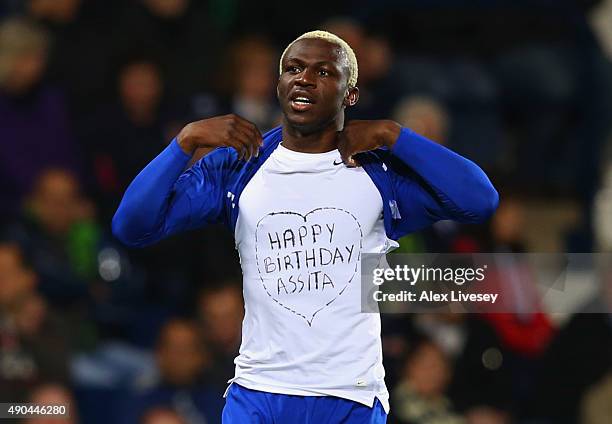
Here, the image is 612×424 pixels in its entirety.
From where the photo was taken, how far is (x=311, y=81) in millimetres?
4363

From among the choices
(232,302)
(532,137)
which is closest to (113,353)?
(232,302)

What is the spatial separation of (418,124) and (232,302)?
173 cm

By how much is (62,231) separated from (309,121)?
3616mm

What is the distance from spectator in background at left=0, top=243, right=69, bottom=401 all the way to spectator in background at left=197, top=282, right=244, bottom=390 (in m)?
0.73

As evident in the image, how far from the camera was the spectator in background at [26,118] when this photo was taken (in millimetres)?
7883

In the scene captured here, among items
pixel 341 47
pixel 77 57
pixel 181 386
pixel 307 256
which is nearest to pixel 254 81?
pixel 77 57

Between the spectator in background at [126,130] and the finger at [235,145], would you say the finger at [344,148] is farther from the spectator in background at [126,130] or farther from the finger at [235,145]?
the spectator in background at [126,130]

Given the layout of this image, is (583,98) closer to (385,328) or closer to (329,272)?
(385,328)

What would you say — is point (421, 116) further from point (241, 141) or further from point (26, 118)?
point (241, 141)

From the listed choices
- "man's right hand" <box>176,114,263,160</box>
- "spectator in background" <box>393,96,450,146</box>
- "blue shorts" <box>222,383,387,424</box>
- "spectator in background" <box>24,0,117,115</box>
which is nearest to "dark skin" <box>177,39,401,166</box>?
"man's right hand" <box>176,114,263,160</box>

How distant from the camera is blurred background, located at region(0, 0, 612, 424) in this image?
7355mm

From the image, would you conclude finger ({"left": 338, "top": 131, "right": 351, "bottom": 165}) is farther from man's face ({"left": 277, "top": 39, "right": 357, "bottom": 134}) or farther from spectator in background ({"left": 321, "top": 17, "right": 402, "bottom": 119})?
spectator in background ({"left": 321, "top": 17, "right": 402, "bottom": 119})

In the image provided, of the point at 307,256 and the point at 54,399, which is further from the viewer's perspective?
the point at 54,399

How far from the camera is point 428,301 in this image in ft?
24.6
